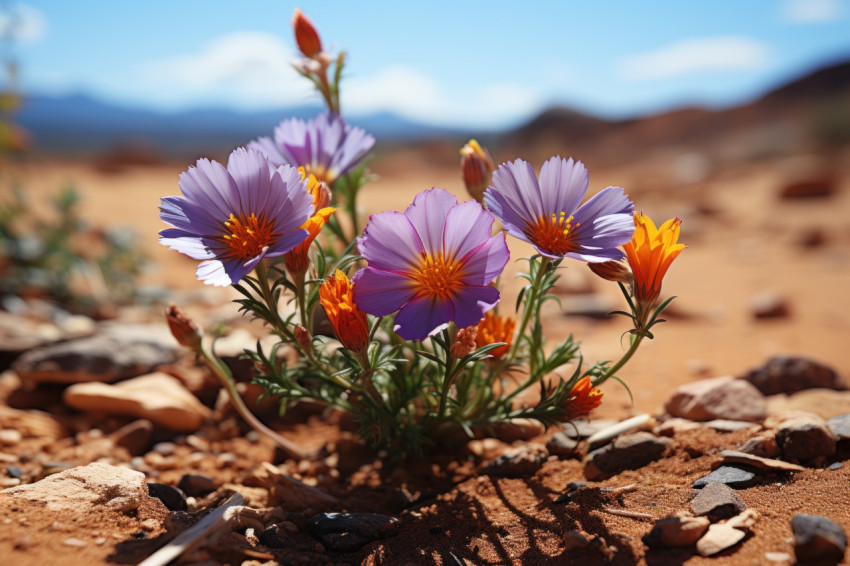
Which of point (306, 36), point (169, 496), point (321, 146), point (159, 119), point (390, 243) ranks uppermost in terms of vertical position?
point (159, 119)

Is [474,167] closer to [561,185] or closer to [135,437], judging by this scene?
[561,185]

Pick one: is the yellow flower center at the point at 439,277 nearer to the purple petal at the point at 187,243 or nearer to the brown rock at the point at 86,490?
the purple petal at the point at 187,243

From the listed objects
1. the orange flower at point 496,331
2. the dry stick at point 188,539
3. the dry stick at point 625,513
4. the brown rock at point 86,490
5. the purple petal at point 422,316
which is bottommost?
the dry stick at point 625,513

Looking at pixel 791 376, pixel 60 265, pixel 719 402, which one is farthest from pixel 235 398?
pixel 60 265

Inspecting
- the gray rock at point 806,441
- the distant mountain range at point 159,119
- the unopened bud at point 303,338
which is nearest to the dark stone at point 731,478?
the gray rock at point 806,441

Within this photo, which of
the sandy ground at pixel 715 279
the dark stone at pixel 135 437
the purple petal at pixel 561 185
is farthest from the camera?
the sandy ground at pixel 715 279

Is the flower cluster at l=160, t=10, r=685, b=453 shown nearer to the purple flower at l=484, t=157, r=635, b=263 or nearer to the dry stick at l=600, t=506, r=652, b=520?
the purple flower at l=484, t=157, r=635, b=263

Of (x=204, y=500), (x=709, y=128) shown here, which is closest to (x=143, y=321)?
(x=204, y=500)
